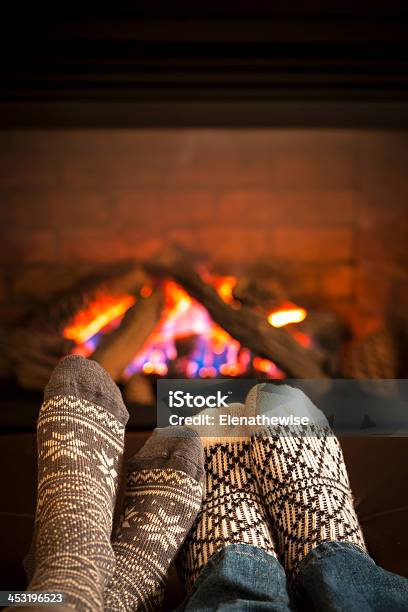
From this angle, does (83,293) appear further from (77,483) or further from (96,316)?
(77,483)

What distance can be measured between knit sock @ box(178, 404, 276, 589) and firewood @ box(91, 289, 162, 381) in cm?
45

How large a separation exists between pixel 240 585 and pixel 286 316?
3.04ft

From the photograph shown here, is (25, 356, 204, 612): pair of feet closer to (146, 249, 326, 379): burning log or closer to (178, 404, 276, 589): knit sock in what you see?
(178, 404, 276, 589): knit sock

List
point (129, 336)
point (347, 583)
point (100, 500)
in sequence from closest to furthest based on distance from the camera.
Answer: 1. point (347, 583)
2. point (100, 500)
3. point (129, 336)

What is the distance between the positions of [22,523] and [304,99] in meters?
0.96

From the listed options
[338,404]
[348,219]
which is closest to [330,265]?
[348,219]

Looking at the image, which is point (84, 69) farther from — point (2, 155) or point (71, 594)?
point (71, 594)

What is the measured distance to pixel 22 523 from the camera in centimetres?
108

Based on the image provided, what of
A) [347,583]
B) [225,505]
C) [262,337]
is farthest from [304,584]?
[262,337]

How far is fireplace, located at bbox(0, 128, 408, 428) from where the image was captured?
61.7 inches

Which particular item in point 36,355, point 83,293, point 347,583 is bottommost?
point 347,583

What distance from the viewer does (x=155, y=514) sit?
3.03ft

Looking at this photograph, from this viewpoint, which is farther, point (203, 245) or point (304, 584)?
point (203, 245)

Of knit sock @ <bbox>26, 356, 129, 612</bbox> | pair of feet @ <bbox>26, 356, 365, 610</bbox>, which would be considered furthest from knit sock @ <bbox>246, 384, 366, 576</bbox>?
knit sock @ <bbox>26, 356, 129, 612</bbox>
